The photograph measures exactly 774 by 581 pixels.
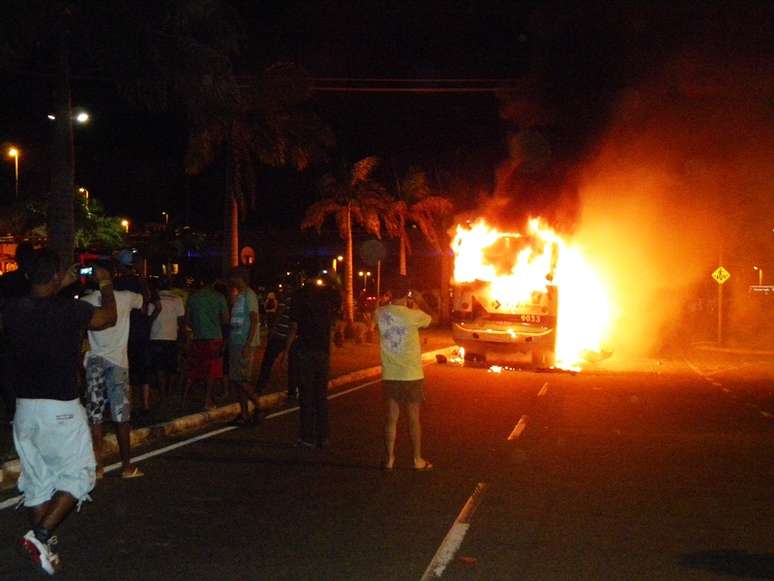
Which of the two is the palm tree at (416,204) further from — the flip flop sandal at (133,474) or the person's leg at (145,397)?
the flip flop sandal at (133,474)

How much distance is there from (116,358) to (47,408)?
112 inches

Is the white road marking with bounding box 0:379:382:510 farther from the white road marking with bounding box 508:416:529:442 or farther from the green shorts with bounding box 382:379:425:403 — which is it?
the white road marking with bounding box 508:416:529:442

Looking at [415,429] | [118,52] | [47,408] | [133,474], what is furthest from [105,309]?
[118,52]

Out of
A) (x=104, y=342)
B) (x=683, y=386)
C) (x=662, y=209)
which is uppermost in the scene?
(x=662, y=209)

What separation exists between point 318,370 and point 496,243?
1439 cm

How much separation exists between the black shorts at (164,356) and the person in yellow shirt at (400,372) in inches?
188

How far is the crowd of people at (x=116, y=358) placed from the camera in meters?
5.71

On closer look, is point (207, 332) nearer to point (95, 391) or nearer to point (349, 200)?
point (95, 391)

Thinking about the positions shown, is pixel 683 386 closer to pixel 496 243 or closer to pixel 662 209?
pixel 496 243

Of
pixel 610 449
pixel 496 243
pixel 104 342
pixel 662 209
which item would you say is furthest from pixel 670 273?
pixel 104 342

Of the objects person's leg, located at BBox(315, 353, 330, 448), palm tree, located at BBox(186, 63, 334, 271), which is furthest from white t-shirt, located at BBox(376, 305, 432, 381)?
palm tree, located at BBox(186, 63, 334, 271)

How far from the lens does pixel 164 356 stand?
13.5 meters

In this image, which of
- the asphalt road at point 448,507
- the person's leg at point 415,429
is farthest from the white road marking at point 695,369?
the person's leg at point 415,429

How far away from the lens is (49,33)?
46.5 feet
